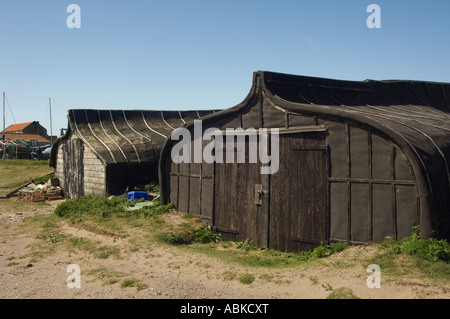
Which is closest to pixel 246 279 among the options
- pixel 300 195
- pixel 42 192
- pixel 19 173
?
pixel 300 195

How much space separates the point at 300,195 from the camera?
37.4ft

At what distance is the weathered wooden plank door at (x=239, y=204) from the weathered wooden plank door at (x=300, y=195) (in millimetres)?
425

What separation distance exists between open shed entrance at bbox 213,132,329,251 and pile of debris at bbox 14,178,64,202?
1341 cm

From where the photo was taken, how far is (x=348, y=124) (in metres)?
10.5

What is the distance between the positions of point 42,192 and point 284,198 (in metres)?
16.3

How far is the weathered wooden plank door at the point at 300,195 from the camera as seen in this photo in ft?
35.9

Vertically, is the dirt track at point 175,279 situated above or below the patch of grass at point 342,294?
below

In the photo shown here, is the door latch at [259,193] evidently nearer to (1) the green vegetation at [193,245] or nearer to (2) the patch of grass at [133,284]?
(1) the green vegetation at [193,245]

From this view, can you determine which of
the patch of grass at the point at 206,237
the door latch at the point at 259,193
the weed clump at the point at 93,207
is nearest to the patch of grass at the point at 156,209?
the weed clump at the point at 93,207

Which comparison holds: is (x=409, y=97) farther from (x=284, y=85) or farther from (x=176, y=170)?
(x=176, y=170)

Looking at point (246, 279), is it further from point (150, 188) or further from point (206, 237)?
point (150, 188)
